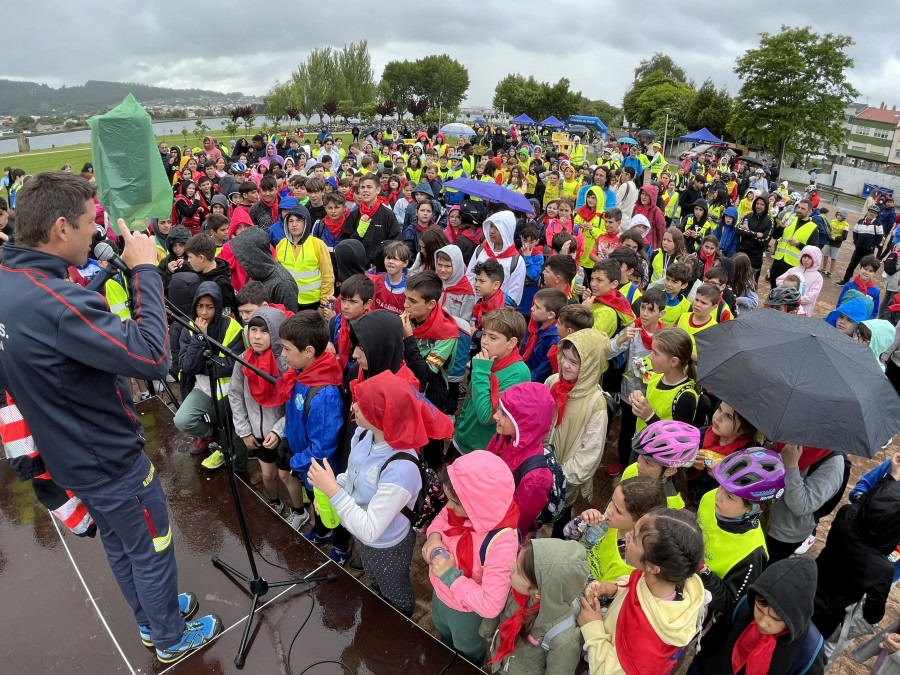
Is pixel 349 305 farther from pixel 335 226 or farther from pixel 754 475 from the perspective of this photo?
pixel 335 226

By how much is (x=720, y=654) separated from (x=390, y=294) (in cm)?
378

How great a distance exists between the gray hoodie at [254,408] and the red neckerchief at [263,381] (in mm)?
42

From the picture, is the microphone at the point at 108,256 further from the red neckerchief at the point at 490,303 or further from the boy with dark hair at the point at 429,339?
the red neckerchief at the point at 490,303

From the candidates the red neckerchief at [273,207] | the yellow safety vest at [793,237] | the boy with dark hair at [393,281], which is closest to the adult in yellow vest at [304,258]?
the boy with dark hair at [393,281]

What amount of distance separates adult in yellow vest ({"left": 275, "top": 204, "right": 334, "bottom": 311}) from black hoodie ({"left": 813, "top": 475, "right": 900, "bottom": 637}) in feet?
16.3

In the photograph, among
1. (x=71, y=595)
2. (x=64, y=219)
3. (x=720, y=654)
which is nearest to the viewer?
(x=64, y=219)

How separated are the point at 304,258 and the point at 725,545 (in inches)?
184

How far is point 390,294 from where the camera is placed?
506 centimetres

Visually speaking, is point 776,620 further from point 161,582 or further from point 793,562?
point 161,582

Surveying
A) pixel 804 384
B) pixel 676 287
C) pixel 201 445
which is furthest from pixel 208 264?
pixel 804 384

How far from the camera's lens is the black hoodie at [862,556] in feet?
8.54

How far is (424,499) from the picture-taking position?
2.85 meters

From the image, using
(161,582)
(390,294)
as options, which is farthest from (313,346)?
(390,294)

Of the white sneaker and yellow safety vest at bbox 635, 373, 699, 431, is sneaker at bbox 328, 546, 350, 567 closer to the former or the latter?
yellow safety vest at bbox 635, 373, 699, 431
